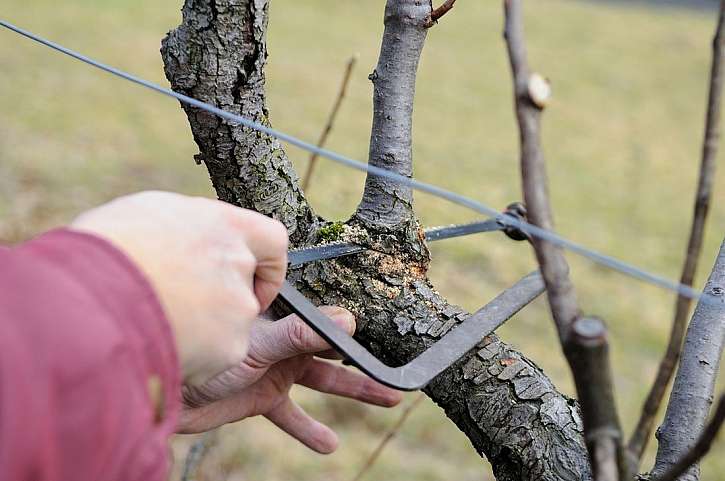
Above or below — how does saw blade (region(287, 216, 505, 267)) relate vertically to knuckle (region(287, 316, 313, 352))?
above

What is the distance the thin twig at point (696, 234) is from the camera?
1.91ft

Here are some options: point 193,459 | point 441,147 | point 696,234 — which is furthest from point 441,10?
point 441,147

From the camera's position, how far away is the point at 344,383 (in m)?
1.29

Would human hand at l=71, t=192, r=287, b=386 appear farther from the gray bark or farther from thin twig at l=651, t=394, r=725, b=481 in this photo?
the gray bark

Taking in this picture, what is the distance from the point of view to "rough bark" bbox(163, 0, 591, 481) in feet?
3.05

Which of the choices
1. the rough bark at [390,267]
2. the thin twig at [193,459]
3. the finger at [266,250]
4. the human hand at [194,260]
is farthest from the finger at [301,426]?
the human hand at [194,260]

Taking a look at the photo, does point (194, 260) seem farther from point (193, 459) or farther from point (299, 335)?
point (193, 459)

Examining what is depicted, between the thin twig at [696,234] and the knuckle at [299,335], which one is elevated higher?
the thin twig at [696,234]

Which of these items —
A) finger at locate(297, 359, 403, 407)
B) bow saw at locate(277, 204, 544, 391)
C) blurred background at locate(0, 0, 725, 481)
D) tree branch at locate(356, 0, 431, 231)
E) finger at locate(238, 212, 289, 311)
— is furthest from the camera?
blurred background at locate(0, 0, 725, 481)

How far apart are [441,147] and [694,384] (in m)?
5.63

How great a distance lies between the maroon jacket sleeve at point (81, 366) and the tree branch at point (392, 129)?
59 centimetres

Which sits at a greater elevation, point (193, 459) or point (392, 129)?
point (392, 129)

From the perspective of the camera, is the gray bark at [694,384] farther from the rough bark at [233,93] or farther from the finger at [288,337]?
the rough bark at [233,93]

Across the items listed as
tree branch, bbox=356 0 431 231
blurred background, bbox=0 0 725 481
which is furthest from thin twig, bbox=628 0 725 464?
blurred background, bbox=0 0 725 481
